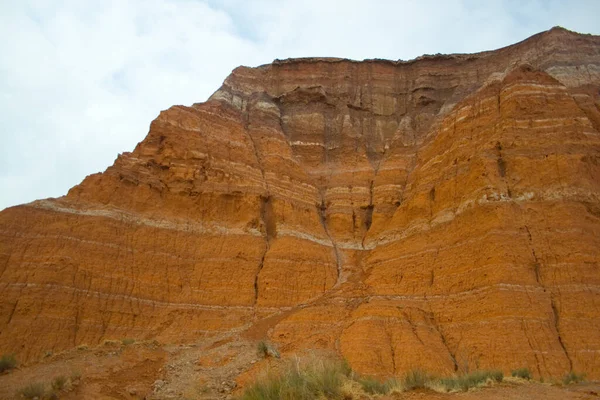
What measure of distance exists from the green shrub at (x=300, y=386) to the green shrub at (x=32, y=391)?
27.6ft

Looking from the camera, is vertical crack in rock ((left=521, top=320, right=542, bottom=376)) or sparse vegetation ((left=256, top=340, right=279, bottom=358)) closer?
vertical crack in rock ((left=521, top=320, right=542, bottom=376))

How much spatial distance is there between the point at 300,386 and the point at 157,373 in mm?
13503

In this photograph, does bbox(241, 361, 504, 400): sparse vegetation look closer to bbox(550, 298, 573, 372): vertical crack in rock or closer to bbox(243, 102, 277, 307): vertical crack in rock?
bbox(550, 298, 573, 372): vertical crack in rock

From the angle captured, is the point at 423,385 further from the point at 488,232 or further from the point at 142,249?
the point at 142,249

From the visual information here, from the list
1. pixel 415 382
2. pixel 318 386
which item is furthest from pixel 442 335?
pixel 318 386

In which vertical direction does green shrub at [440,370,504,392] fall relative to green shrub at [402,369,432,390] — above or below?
below

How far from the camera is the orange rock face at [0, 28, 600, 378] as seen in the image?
27.4 m

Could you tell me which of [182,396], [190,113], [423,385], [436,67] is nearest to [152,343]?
[182,396]

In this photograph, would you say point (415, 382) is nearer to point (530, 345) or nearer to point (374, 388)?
point (374, 388)

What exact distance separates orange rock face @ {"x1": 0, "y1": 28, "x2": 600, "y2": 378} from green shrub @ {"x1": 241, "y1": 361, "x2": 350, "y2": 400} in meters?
14.4

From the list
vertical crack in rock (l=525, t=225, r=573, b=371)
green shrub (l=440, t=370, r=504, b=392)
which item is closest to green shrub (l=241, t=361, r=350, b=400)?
green shrub (l=440, t=370, r=504, b=392)

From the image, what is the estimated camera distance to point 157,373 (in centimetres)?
2308

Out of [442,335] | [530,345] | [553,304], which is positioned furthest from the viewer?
[442,335]

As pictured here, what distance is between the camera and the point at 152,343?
91.7 ft
